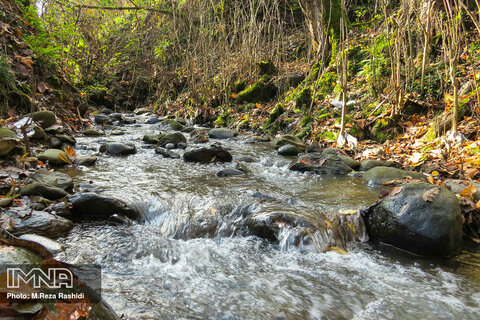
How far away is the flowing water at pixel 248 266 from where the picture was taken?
1823 mm

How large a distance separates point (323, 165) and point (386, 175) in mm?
987

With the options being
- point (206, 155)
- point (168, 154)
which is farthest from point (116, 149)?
point (206, 155)

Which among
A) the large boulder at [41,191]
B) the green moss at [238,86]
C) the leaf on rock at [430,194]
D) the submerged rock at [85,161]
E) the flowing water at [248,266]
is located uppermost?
the green moss at [238,86]

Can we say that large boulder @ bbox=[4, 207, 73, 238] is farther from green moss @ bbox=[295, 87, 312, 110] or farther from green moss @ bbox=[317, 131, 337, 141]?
green moss @ bbox=[295, 87, 312, 110]

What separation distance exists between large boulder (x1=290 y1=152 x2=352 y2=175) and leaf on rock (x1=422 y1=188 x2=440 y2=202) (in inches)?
76.1

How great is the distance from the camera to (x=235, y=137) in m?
7.73

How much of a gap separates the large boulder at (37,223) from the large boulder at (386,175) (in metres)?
3.47

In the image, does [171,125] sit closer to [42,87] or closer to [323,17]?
[42,87]

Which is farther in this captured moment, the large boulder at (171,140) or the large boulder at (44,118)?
the large boulder at (171,140)

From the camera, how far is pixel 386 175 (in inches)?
155

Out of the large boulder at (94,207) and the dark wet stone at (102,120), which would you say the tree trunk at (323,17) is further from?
the large boulder at (94,207)

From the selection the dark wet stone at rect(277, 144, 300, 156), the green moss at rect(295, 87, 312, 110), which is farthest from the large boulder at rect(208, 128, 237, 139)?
the dark wet stone at rect(277, 144, 300, 156)

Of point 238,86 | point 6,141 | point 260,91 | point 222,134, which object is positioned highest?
point 238,86

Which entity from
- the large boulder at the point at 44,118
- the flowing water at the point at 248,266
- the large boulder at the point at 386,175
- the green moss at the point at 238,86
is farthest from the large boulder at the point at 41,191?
the green moss at the point at 238,86
